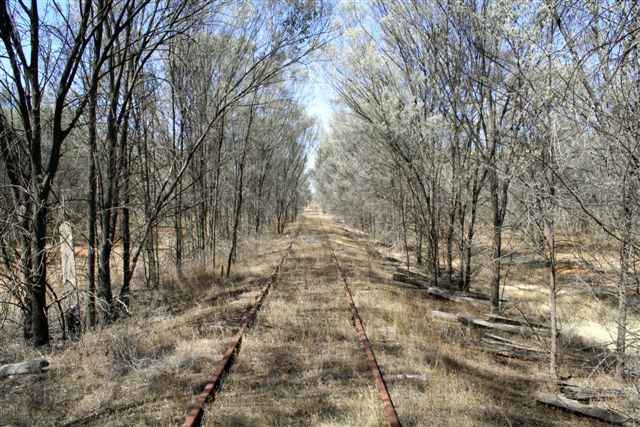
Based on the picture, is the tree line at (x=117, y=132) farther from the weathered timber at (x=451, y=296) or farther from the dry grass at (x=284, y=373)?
the weathered timber at (x=451, y=296)

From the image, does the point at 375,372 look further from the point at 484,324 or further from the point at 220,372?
the point at 484,324

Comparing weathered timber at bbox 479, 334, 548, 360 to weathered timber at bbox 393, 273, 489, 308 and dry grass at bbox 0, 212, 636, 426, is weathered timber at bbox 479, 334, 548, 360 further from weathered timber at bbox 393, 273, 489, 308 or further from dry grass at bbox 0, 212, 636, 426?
weathered timber at bbox 393, 273, 489, 308

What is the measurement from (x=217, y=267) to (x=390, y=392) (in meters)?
10.2

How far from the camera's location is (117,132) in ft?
26.0

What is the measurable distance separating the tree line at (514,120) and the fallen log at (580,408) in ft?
2.02

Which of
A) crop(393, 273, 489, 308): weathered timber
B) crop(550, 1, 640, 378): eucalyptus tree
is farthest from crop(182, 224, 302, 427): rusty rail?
crop(393, 273, 489, 308): weathered timber

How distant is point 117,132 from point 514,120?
283 inches

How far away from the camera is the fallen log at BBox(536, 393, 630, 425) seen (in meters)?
4.52

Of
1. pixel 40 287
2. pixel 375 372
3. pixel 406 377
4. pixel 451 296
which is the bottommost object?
pixel 451 296

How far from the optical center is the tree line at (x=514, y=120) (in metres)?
3.43

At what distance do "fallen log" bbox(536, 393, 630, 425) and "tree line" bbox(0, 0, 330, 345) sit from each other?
562cm

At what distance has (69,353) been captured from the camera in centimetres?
574

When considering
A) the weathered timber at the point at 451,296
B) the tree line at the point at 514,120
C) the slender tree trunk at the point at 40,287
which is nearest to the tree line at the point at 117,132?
the slender tree trunk at the point at 40,287

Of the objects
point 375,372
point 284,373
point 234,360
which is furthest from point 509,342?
point 234,360
